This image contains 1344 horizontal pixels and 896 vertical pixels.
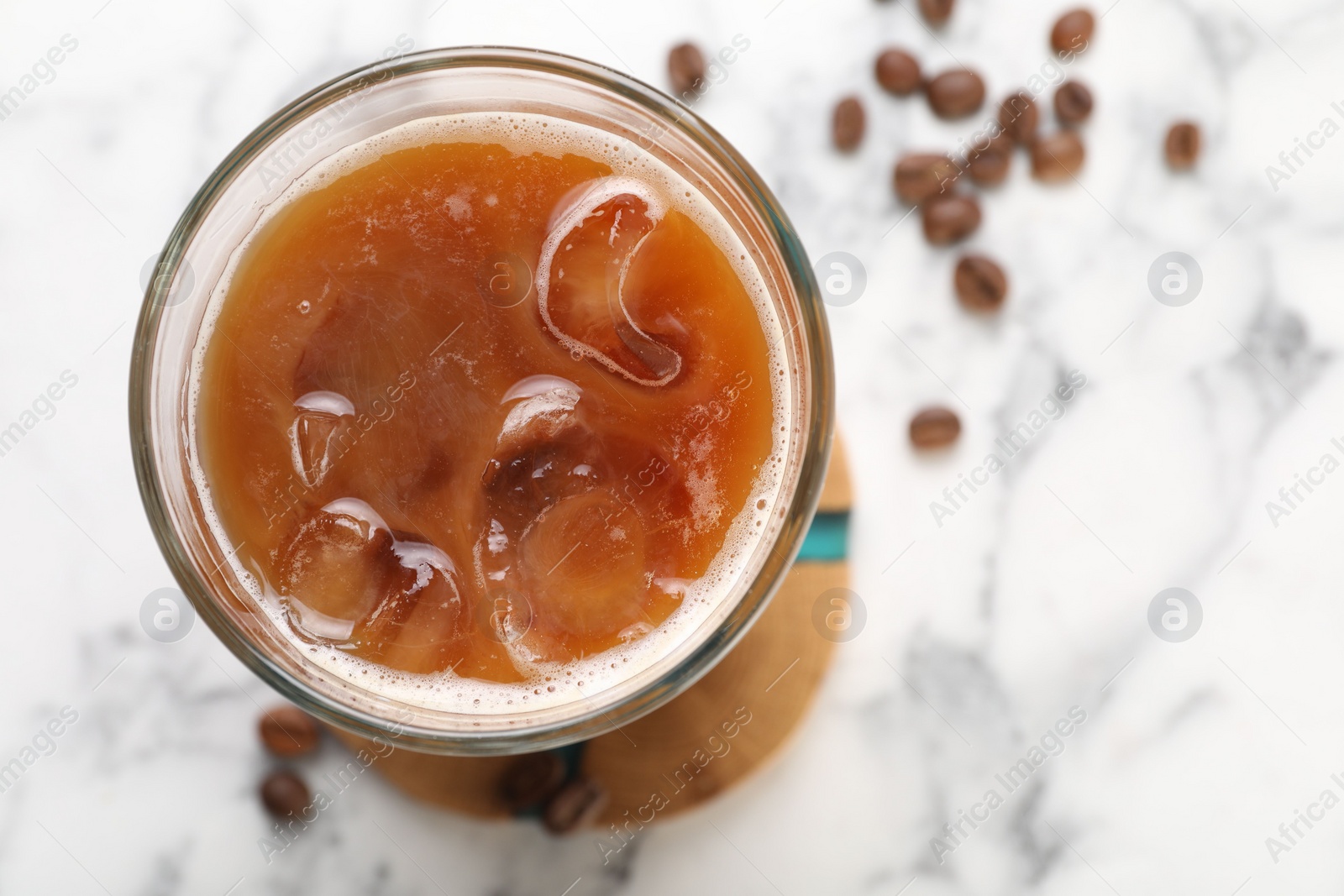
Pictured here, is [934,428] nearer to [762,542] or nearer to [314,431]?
[762,542]

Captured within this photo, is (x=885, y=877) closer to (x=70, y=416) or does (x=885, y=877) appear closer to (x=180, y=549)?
(x=180, y=549)

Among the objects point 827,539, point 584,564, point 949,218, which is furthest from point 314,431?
point 949,218

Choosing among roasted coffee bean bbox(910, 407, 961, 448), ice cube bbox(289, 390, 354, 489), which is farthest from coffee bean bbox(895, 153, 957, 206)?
ice cube bbox(289, 390, 354, 489)

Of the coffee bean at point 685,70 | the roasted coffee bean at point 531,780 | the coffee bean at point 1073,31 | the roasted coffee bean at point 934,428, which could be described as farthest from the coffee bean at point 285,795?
the coffee bean at point 1073,31

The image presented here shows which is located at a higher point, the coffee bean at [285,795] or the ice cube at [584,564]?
the ice cube at [584,564]

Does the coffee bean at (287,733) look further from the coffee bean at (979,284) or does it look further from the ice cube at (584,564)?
the coffee bean at (979,284)

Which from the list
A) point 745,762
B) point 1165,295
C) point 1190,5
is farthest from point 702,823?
point 1190,5
